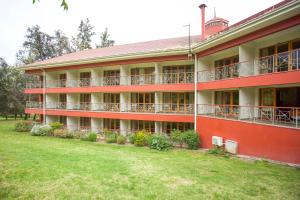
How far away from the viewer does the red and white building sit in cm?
1160

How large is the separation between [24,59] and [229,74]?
153 feet

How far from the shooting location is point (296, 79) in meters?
10.3

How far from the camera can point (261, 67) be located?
13.7 meters

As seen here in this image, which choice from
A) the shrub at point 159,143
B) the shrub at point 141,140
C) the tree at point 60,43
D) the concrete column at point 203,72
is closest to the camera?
the shrub at point 159,143

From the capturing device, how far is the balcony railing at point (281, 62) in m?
11.5

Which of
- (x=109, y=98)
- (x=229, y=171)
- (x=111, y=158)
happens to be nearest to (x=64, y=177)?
(x=111, y=158)

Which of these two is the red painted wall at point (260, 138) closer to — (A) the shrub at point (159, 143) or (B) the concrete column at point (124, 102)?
(A) the shrub at point (159, 143)

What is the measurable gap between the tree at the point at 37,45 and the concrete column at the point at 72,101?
2678 centimetres

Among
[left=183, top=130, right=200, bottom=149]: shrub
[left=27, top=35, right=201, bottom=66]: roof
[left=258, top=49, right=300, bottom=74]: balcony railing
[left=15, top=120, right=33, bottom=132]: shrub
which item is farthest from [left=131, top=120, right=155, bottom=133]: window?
[left=15, top=120, right=33, bottom=132]: shrub

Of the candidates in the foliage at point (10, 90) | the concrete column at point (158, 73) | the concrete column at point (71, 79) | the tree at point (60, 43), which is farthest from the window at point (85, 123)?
the tree at point (60, 43)

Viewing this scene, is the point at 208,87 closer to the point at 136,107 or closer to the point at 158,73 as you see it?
the point at 158,73

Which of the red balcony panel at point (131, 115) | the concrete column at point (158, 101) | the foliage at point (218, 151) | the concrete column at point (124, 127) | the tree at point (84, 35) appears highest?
the tree at point (84, 35)

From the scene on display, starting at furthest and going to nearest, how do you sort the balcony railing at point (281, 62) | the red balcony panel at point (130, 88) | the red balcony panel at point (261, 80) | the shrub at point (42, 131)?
the shrub at point (42, 131) → the red balcony panel at point (130, 88) → the balcony railing at point (281, 62) → the red balcony panel at point (261, 80)

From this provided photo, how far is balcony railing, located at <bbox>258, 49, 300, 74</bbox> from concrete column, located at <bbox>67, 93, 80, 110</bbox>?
753 inches
